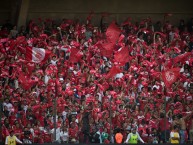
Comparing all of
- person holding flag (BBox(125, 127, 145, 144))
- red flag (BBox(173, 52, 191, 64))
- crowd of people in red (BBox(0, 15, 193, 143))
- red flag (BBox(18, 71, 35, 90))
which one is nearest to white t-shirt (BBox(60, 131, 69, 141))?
crowd of people in red (BBox(0, 15, 193, 143))

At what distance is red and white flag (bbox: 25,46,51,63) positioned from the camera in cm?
2933

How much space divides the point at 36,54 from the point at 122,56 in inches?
134

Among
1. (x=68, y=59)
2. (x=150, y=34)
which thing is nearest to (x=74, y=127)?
(x=68, y=59)

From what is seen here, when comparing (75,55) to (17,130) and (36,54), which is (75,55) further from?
(17,130)

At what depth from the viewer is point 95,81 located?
2923 centimetres

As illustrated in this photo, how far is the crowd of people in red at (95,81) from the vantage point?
25.7m

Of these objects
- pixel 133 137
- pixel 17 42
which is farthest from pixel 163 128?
pixel 17 42

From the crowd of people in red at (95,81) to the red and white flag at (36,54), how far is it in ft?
0.51

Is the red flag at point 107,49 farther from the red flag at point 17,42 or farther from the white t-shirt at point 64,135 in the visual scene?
the white t-shirt at point 64,135

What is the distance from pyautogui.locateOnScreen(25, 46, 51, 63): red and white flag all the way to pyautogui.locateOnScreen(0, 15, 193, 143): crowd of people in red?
0.16m

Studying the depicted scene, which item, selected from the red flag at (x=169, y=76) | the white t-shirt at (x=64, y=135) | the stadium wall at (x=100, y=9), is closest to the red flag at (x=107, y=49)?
the red flag at (x=169, y=76)

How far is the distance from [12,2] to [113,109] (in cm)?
1167

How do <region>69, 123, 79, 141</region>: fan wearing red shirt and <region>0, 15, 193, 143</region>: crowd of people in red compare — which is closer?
<region>69, 123, 79, 141</region>: fan wearing red shirt

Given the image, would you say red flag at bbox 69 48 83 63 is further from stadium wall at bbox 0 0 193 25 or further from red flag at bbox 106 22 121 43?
stadium wall at bbox 0 0 193 25
